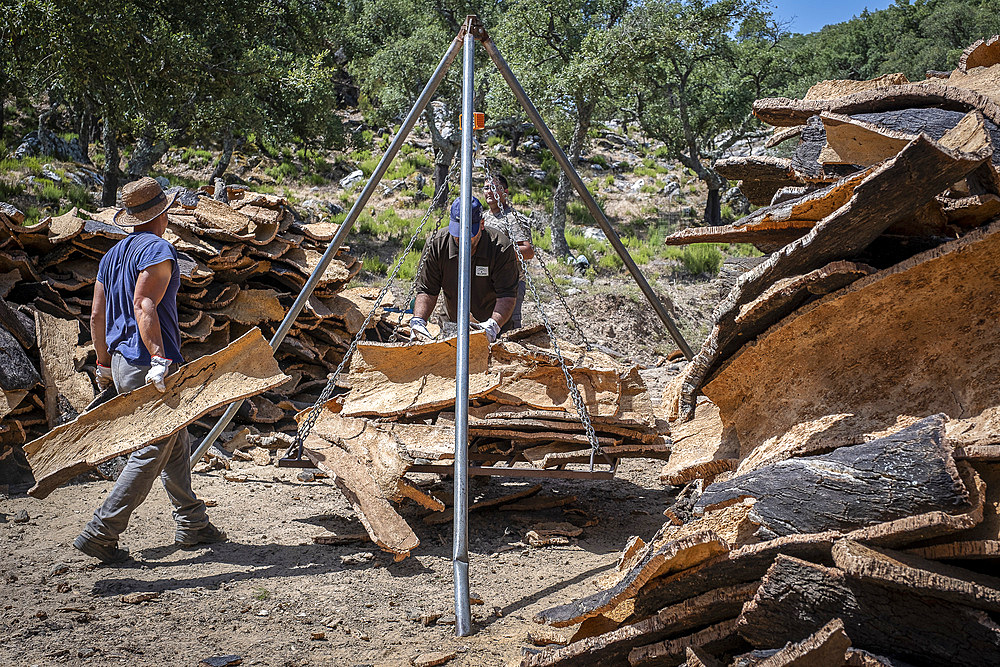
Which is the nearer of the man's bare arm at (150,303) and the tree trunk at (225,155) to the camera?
the man's bare arm at (150,303)

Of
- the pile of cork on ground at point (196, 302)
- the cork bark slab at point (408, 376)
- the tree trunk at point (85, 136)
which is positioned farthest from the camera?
the tree trunk at point (85, 136)

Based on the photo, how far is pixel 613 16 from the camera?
20125 millimetres

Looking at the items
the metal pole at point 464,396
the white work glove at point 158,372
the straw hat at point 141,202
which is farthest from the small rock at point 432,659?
the straw hat at point 141,202

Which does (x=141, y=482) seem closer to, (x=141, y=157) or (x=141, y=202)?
(x=141, y=202)

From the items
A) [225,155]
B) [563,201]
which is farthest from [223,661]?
[225,155]

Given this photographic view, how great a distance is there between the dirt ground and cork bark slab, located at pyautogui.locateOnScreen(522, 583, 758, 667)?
612mm

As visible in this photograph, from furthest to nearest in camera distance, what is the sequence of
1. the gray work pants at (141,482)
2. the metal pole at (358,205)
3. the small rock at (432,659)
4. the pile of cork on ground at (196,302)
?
1. the pile of cork on ground at (196,302)
2. the metal pole at (358,205)
3. the gray work pants at (141,482)
4. the small rock at (432,659)

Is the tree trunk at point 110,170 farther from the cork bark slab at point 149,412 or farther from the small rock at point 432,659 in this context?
the small rock at point 432,659

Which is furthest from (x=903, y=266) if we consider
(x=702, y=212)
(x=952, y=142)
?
(x=702, y=212)

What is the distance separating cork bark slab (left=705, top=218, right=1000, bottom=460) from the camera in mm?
2229

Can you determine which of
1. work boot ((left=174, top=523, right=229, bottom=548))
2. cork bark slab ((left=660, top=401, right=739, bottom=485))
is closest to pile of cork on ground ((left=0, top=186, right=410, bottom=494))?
work boot ((left=174, top=523, right=229, bottom=548))

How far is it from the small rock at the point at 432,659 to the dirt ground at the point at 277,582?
73 millimetres

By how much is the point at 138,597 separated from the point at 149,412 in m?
0.92

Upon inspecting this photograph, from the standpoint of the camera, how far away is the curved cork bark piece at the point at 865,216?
200cm
